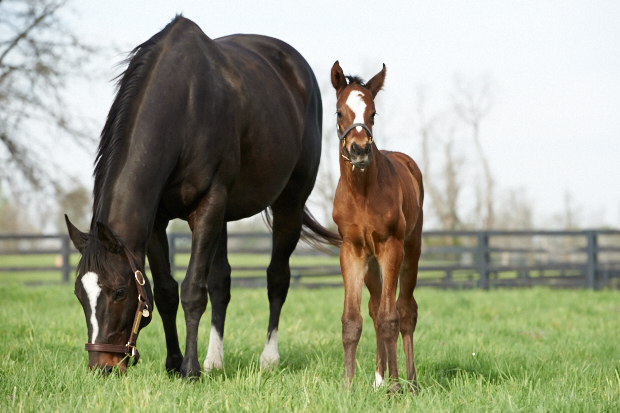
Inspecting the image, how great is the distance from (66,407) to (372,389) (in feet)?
4.76

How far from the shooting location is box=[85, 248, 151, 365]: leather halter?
10.2ft

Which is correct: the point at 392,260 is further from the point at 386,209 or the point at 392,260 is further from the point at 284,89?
the point at 284,89

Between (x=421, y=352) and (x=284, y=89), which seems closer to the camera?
(x=421, y=352)

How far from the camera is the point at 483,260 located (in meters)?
14.0

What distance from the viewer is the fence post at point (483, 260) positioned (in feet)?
45.2

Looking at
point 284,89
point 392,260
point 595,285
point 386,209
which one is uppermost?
point 284,89

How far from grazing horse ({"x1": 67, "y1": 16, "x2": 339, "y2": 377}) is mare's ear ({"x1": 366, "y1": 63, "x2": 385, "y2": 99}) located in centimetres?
100

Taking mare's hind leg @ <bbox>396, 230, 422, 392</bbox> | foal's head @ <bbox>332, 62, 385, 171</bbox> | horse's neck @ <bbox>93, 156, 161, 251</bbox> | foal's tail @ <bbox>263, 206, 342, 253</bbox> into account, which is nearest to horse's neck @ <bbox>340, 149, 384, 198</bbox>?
foal's head @ <bbox>332, 62, 385, 171</bbox>

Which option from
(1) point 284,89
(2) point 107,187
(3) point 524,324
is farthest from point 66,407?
(3) point 524,324

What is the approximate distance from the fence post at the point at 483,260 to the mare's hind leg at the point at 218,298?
33.0 ft

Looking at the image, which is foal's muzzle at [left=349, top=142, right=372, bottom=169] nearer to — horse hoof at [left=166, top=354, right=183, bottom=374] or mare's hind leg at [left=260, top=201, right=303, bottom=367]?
horse hoof at [left=166, top=354, right=183, bottom=374]

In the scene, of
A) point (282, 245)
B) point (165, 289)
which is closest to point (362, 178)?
point (165, 289)

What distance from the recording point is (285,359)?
4.43 meters

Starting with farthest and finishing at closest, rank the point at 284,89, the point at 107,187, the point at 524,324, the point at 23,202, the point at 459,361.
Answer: the point at 23,202 < the point at 524,324 < the point at 284,89 < the point at 459,361 < the point at 107,187
